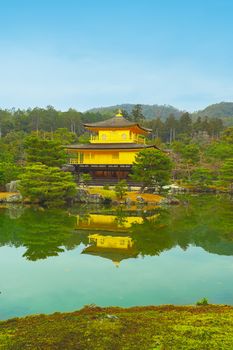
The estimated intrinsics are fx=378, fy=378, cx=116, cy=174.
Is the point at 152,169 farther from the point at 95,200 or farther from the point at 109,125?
the point at 109,125

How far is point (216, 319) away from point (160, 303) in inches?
64.1

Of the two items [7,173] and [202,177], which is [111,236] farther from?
[202,177]

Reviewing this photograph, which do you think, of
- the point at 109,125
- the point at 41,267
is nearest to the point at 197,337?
the point at 41,267

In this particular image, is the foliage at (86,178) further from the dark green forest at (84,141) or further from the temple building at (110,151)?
the dark green forest at (84,141)

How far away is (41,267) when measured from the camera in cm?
1077

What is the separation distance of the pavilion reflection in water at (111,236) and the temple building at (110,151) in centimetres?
1433

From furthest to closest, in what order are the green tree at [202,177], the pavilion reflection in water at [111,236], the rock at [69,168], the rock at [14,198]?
1. the green tree at [202,177]
2. the rock at [69,168]
3. the rock at [14,198]
4. the pavilion reflection in water at [111,236]

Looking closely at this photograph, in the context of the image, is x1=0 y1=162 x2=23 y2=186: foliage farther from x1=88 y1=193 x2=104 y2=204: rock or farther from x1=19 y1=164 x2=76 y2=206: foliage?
x1=88 y1=193 x2=104 y2=204: rock

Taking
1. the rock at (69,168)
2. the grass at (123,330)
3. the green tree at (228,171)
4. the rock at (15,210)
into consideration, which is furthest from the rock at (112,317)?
the rock at (69,168)

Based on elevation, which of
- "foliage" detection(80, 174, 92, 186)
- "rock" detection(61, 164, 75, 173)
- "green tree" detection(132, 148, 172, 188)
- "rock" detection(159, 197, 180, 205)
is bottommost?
"rock" detection(159, 197, 180, 205)

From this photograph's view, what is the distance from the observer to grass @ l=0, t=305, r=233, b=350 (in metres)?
5.38

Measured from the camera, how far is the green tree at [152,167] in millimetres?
28406

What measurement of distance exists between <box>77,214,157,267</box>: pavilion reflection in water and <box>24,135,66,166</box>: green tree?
384 inches

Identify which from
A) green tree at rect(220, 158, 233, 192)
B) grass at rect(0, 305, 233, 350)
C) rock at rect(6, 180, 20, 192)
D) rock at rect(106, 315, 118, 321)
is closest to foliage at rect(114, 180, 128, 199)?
rock at rect(6, 180, 20, 192)
